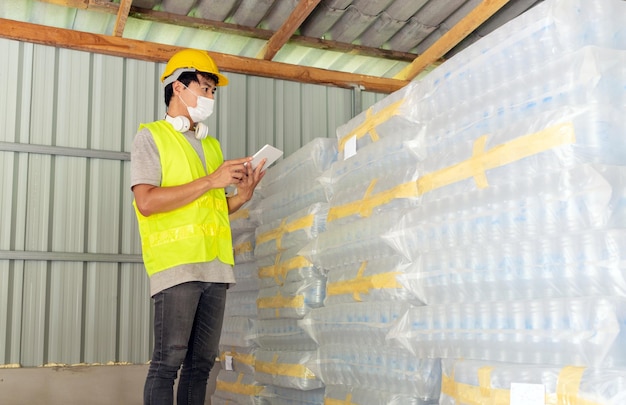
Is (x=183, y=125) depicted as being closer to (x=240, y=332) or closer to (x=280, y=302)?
(x=280, y=302)

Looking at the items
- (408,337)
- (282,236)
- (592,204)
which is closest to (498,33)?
(592,204)

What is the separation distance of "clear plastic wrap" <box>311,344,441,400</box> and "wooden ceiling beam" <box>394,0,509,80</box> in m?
3.35

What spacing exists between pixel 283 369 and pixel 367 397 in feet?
3.06

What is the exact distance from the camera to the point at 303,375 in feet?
12.7

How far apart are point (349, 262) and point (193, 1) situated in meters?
3.47

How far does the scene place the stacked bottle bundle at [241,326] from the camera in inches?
186

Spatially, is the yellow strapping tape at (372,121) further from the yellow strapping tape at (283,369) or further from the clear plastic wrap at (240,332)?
the clear plastic wrap at (240,332)

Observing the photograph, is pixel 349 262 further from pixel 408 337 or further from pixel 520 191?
pixel 520 191

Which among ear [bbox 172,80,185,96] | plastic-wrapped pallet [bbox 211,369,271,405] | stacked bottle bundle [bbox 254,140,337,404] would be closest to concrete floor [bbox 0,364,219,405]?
plastic-wrapped pallet [bbox 211,369,271,405]

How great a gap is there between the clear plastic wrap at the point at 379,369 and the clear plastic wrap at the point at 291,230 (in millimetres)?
634

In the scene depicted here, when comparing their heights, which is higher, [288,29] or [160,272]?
[288,29]

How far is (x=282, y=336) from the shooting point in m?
4.28

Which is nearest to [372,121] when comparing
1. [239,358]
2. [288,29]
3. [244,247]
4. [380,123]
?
[380,123]

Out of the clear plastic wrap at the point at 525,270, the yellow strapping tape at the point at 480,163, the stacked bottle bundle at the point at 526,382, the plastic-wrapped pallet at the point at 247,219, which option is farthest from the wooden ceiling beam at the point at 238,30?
the stacked bottle bundle at the point at 526,382
